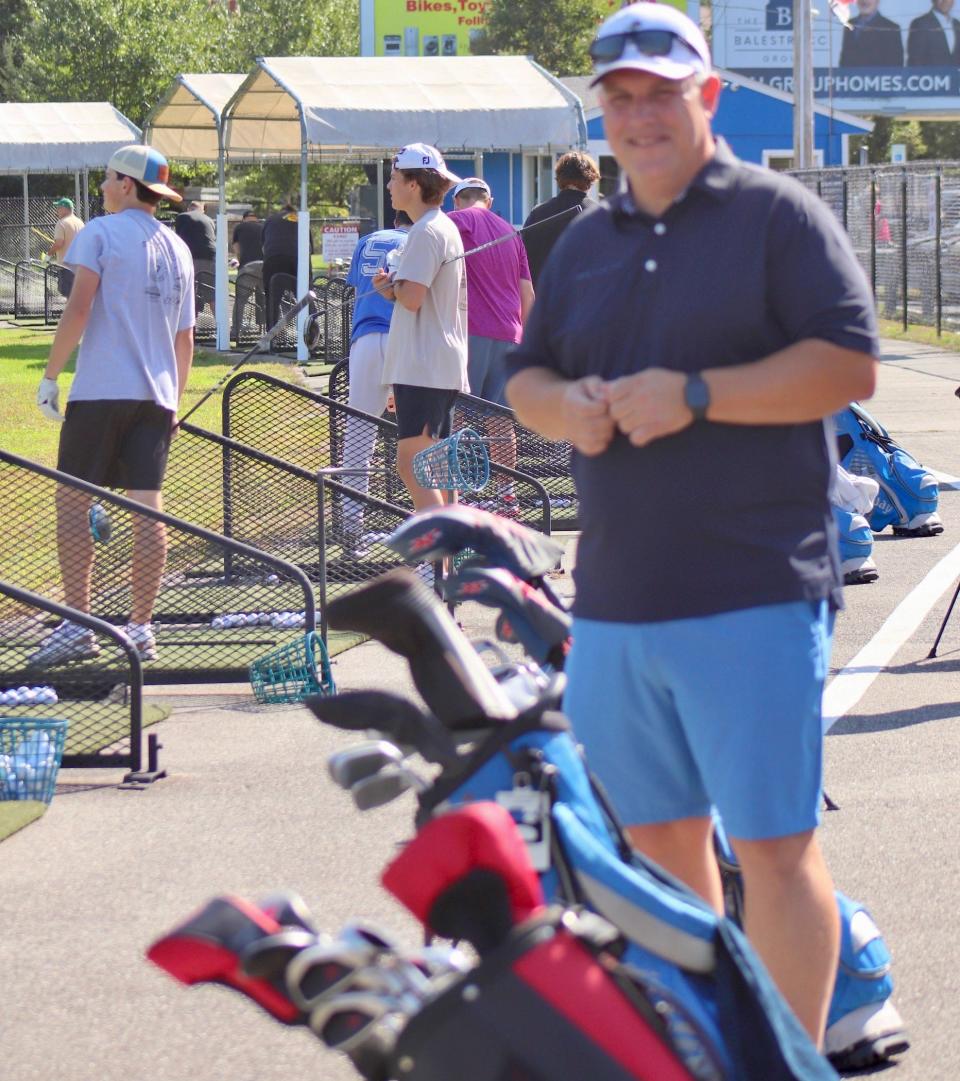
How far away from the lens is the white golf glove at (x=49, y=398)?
26.6 feet

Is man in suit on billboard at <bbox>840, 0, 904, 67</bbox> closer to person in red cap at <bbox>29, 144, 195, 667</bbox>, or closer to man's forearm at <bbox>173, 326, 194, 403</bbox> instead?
man's forearm at <bbox>173, 326, 194, 403</bbox>

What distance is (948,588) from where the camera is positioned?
941cm

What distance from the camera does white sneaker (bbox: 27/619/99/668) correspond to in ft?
23.9

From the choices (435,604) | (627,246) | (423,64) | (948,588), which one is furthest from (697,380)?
(423,64)

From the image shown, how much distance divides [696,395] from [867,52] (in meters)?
73.2

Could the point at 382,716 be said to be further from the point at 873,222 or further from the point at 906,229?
the point at 873,222

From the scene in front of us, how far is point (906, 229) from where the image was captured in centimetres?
2828

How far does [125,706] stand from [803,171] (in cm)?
2546

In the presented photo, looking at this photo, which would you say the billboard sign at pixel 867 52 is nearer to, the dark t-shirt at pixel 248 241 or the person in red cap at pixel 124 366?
the dark t-shirt at pixel 248 241

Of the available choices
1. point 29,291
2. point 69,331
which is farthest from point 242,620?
point 29,291

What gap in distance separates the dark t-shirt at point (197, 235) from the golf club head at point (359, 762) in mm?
24787

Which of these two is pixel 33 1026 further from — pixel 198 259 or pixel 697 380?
pixel 198 259

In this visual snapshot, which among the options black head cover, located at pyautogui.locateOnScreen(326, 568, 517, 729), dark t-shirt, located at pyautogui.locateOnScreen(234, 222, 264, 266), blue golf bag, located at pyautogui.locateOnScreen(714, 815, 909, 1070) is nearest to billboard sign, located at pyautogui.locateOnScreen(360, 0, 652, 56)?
dark t-shirt, located at pyautogui.locateOnScreen(234, 222, 264, 266)

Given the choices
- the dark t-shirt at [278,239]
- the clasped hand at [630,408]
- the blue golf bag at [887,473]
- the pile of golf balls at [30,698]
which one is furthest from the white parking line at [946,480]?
the dark t-shirt at [278,239]
